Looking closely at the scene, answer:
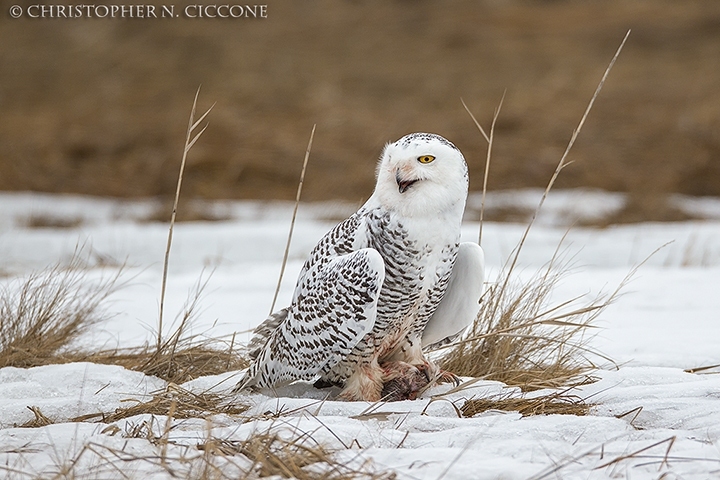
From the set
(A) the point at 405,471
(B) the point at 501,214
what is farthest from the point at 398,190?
(B) the point at 501,214

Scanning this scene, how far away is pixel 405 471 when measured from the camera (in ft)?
7.23

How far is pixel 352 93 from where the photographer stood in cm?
1575

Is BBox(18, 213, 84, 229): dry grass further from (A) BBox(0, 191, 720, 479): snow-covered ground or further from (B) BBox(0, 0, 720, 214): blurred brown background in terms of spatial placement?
(A) BBox(0, 191, 720, 479): snow-covered ground

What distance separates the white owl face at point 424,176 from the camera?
2.86 metres

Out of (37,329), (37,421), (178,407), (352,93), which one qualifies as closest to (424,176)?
(178,407)

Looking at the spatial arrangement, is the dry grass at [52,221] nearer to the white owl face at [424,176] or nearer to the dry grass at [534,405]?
the white owl face at [424,176]

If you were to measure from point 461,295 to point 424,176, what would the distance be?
0.53 m

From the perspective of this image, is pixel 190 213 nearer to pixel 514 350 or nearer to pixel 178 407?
pixel 514 350

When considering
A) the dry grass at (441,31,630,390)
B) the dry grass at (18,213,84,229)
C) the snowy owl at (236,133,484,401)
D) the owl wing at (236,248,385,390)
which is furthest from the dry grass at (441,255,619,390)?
the dry grass at (18,213,84,229)

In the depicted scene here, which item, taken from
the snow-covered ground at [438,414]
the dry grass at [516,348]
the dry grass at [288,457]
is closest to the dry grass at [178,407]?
the snow-covered ground at [438,414]

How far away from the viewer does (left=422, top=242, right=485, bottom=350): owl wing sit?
3.09 m

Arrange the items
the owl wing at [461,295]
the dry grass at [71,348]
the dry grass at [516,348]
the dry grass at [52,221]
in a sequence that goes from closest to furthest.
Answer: the owl wing at [461,295]
the dry grass at [516,348]
the dry grass at [71,348]
the dry grass at [52,221]

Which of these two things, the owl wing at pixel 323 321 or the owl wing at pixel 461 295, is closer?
the owl wing at pixel 323 321

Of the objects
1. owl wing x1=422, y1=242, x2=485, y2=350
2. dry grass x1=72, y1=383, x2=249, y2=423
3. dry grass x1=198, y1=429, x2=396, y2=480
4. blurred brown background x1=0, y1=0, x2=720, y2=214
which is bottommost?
dry grass x1=72, y1=383, x2=249, y2=423
